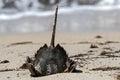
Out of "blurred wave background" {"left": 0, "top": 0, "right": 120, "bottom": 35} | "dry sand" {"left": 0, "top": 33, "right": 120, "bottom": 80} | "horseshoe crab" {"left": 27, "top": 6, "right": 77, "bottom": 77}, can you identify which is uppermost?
"horseshoe crab" {"left": 27, "top": 6, "right": 77, "bottom": 77}

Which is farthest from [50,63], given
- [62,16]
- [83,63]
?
[62,16]

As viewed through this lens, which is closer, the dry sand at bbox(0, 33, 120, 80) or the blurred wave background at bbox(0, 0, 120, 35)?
the dry sand at bbox(0, 33, 120, 80)

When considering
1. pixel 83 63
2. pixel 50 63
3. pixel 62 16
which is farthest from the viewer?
pixel 62 16

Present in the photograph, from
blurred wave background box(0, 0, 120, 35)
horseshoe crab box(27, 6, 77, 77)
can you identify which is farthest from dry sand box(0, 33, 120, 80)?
blurred wave background box(0, 0, 120, 35)

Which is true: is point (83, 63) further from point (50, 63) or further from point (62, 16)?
point (62, 16)

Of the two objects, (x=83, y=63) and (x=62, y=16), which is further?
(x=62, y=16)

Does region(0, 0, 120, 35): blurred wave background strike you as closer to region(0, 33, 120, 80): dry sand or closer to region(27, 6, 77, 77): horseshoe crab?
region(0, 33, 120, 80): dry sand

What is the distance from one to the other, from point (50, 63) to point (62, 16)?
8.33 m

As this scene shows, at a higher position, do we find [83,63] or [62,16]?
[83,63]

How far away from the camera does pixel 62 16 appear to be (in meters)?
12.7

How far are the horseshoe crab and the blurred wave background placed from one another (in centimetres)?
601

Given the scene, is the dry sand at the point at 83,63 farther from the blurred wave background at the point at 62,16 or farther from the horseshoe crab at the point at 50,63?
the blurred wave background at the point at 62,16

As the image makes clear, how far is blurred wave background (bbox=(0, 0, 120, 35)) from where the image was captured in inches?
439

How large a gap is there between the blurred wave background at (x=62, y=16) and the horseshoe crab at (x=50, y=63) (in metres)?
6.01
